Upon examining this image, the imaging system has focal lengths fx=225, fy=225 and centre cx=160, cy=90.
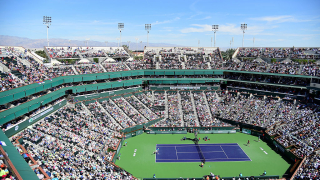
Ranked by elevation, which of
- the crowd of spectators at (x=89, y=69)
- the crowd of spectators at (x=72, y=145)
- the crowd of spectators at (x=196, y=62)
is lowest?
the crowd of spectators at (x=72, y=145)

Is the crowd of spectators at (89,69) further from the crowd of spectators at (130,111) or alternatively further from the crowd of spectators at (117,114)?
the crowd of spectators at (130,111)

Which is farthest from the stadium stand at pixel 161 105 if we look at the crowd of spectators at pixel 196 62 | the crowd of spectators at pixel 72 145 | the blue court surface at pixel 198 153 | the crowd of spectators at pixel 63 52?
the blue court surface at pixel 198 153

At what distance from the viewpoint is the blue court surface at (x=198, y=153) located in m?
31.4

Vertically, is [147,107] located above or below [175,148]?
above

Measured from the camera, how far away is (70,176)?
21016 millimetres

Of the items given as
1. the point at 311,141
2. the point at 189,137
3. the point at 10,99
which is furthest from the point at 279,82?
the point at 10,99

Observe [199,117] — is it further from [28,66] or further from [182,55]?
[28,66]

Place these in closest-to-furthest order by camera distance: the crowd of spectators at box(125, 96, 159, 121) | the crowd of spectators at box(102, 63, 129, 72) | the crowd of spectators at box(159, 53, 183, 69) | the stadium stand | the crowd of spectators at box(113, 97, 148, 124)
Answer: the stadium stand → the crowd of spectators at box(113, 97, 148, 124) → the crowd of spectators at box(125, 96, 159, 121) → the crowd of spectators at box(102, 63, 129, 72) → the crowd of spectators at box(159, 53, 183, 69)

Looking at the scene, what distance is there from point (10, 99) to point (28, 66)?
497 inches

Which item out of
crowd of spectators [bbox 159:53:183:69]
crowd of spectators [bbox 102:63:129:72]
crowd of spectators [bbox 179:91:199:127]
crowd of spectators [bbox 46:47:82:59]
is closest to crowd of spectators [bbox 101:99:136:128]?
crowd of spectators [bbox 102:63:129:72]

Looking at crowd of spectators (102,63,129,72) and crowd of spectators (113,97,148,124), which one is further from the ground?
crowd of spectators (102,63,129,72)

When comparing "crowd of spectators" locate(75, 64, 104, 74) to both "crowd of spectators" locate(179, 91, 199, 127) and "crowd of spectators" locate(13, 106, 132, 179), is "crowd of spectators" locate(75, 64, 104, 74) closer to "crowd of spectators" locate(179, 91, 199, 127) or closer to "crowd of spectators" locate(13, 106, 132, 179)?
"crowd of spectators" locate(13, 106, 132, 179)

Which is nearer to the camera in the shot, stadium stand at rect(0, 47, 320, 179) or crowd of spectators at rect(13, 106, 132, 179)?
crowd of spectators at rect(13, 106, 132, 179)

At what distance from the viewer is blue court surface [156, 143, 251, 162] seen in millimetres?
31391
